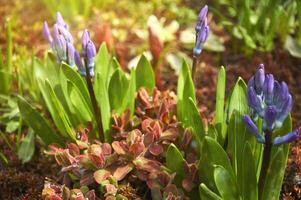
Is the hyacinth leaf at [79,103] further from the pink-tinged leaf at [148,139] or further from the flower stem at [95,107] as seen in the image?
the pink-tinged leaf at [148,139]

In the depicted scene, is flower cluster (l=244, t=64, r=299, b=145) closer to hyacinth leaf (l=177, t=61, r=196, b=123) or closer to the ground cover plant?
the ground cover plant

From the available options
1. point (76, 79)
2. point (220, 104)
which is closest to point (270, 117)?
point (220, 104)

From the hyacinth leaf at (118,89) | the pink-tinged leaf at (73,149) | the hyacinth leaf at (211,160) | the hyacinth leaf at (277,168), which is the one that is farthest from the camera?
the hyacinth leaf at (118,89)

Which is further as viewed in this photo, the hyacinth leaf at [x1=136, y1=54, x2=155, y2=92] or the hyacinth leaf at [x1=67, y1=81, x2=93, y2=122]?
the hyacinth leaf at [x1=136, y1=54, x2=155, y2=92]

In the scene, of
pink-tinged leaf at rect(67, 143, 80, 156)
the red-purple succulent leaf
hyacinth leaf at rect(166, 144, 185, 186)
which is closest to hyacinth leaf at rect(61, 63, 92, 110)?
pink-tinged leaf at rect(67, 143, 80, 156)

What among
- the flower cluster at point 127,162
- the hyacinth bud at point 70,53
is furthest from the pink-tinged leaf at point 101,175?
the hyacinth bud at point 70,53

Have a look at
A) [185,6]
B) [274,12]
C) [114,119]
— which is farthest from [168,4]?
[114,119]
